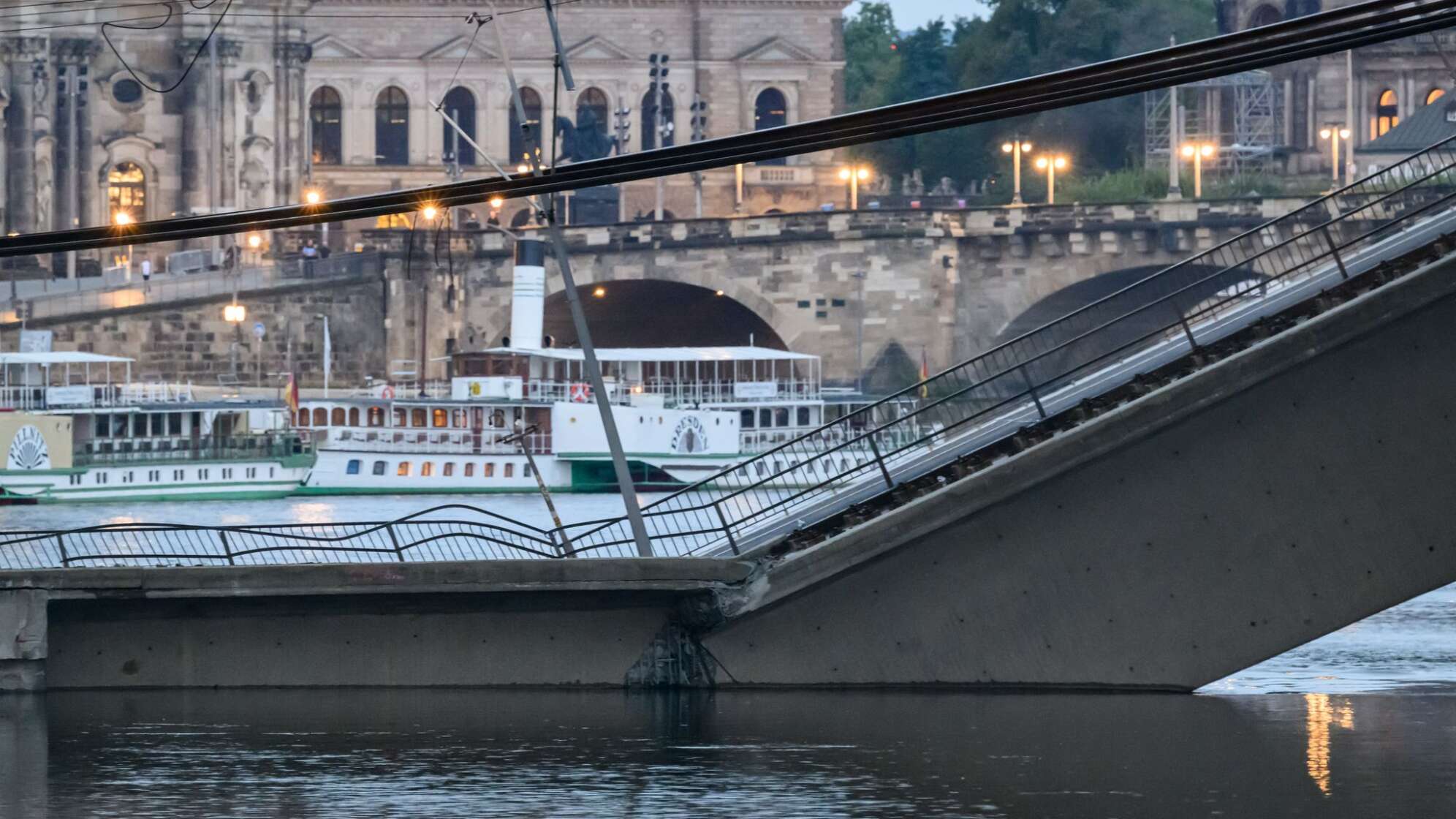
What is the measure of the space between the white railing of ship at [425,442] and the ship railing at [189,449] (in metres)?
1.19

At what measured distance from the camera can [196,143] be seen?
341ft

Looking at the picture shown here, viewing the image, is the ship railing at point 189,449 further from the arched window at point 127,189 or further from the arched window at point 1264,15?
the arched window at point 1264,15

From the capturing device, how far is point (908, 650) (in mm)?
22500

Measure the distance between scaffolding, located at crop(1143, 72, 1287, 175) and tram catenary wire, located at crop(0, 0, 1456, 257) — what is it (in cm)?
Answer: 9038

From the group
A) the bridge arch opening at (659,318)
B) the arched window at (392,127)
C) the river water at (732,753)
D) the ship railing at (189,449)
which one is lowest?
the river water at (732,753)

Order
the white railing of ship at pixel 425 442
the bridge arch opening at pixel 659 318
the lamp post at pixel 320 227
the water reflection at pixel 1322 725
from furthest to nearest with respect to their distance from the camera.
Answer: the lamp post at pixel 320 227 → the bridge arch opening at pixel 659 318 → the white railing of ship at pixel 425 442 → the water reflection at pixel 1322 725

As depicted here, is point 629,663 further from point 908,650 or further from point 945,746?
point 945,746

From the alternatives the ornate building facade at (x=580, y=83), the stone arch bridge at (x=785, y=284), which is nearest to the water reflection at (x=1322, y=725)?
the stone arch bridge at (x=785, y=284)

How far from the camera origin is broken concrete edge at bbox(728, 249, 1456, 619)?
2122 cm

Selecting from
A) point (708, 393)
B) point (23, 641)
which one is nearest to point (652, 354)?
point (708, 393)

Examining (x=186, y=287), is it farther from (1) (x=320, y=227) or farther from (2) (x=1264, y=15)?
(2) (x=1264, y=15)

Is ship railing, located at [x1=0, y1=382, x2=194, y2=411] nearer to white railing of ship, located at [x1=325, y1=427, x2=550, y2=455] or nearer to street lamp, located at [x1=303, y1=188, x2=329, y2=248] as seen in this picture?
white railing of ship, located at [x1=325, y1=427, x2=550, y2=455]

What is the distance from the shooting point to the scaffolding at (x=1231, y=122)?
10806 centimetres

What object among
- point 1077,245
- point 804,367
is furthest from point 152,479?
point 1077,245
